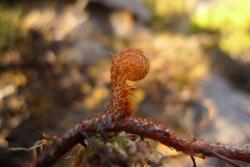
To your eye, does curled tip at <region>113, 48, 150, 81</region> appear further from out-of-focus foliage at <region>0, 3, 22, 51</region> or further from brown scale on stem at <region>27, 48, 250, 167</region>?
out-of-focus foliage at <region>0, 3, 22, 51</region>

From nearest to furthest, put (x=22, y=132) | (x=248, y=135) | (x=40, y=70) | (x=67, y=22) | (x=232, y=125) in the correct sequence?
(x=22, y=132)
(x=40, y=70)
(x=67, y=22)
(x=248, y=135)
(x=232, y=125)

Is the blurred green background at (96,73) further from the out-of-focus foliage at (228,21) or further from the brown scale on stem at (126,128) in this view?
the brown scale on stem at (126,128)

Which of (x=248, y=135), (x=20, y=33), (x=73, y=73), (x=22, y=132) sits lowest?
(x=248, y=135)

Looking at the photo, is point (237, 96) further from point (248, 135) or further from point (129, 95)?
point (129, 95)

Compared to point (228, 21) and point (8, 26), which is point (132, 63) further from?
point (228, 21)

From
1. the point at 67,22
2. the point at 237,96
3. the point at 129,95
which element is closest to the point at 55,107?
the point at 67,22

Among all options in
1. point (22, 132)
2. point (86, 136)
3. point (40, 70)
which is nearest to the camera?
point (86, 136)

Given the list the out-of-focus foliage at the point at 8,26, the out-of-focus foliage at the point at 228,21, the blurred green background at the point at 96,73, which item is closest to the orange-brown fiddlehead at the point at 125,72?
the blurred green background at the point at 96,73

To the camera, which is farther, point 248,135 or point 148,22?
point 148,22

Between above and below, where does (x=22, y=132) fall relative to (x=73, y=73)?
below
